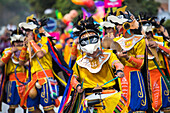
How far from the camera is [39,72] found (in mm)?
8250

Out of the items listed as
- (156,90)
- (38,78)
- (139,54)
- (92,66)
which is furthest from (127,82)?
(38,78)

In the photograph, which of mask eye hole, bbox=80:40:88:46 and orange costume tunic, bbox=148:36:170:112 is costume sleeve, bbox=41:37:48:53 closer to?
mask eye hole, bbox=80:40:88:46

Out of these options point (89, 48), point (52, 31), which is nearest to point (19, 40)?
point (89, 48)

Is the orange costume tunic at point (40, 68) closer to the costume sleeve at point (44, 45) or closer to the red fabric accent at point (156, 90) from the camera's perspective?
the costume sleeve at point (44, 45)

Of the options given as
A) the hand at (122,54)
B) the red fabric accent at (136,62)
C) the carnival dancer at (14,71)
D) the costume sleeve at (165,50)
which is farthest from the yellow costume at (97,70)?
the carnival dancer at (14,71)

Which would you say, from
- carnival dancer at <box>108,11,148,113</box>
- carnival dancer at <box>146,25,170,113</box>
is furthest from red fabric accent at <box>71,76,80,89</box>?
carnival dancer at <box>146,25,170,113</box>

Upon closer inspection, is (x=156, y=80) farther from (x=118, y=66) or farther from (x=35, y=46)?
(x=35, y=46)

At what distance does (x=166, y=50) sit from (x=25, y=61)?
118 inches

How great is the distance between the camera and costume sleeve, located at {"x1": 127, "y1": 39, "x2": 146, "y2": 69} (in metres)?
7.16

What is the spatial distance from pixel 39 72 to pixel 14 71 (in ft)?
4.09

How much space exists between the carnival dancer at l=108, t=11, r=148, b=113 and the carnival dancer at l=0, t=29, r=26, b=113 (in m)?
2.72

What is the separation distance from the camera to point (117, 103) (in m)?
6.00

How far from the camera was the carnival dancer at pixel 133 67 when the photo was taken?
7.27m

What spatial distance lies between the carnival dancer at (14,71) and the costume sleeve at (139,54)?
299 centimetres
